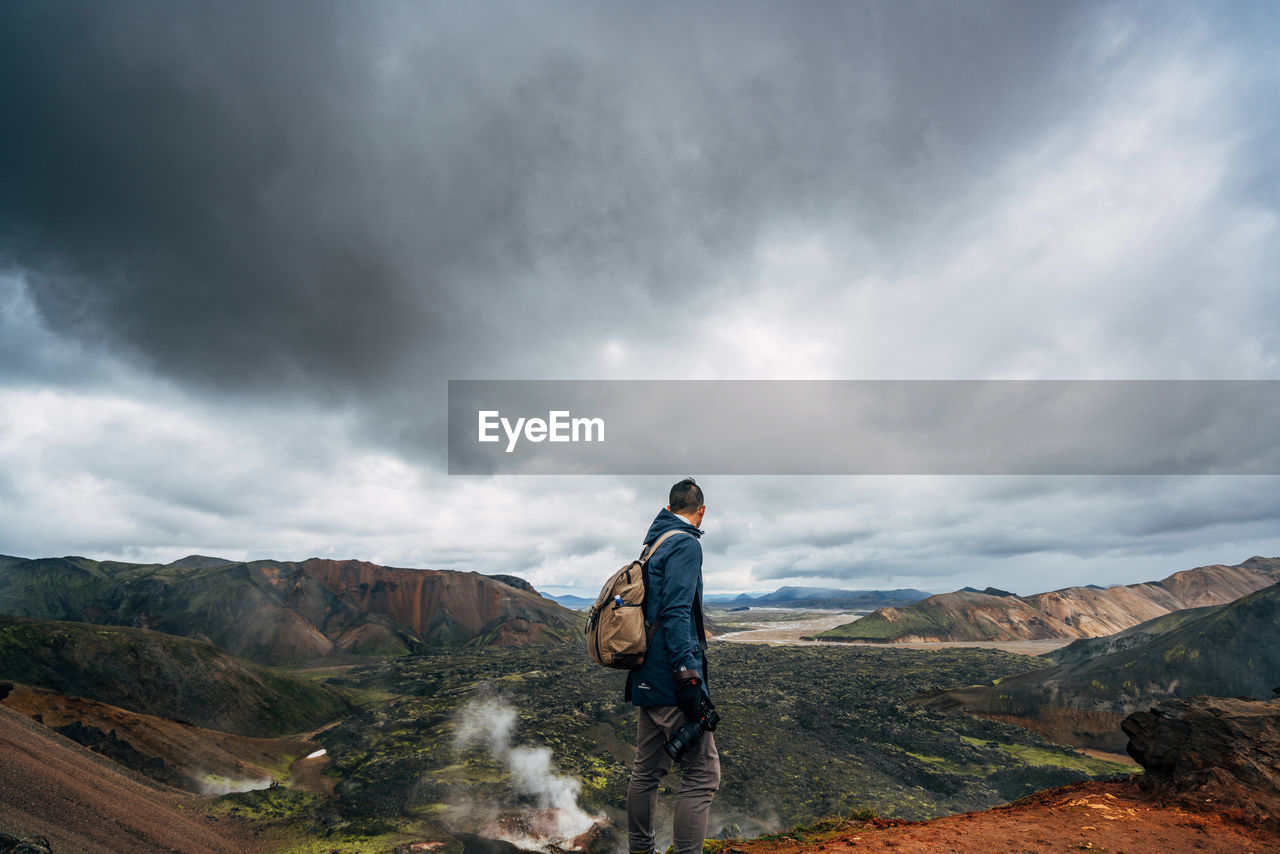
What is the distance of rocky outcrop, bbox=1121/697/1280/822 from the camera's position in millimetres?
6293

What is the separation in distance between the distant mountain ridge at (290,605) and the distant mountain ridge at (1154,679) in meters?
67.8

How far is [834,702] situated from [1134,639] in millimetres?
34001

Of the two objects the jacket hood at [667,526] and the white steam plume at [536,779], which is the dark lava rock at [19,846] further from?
the white steam plume at [536,779]

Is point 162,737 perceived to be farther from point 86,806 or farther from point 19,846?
point 19,846

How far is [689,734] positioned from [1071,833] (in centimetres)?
533

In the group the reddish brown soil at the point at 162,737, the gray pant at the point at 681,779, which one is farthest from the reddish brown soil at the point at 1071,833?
the reddish brown soil at the point at 162,737

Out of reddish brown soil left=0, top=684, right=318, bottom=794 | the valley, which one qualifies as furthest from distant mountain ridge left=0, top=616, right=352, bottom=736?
reddish brown soil left=0, top=684, right=318, bottom=794

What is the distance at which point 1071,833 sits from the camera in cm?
588

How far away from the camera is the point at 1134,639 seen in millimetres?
48406

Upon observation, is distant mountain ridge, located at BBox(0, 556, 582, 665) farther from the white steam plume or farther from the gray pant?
the gray pant

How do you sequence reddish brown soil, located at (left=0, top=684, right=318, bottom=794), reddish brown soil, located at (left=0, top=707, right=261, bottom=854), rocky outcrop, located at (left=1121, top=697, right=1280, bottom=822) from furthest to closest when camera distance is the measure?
A: reddish brown soil, located at (left=0, top=684, right=318, bottom=794) → reddish brown soil, located at (left=0, top=707, right=261, bottom=854) → rocky outcrop, located at (left=1121, top=697, right=1280, bottom=822)

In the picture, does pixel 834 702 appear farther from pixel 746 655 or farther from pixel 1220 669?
pixel 746 655

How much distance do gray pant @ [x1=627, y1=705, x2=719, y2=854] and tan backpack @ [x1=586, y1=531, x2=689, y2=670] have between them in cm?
53

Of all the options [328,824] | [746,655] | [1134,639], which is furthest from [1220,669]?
[746,655]
